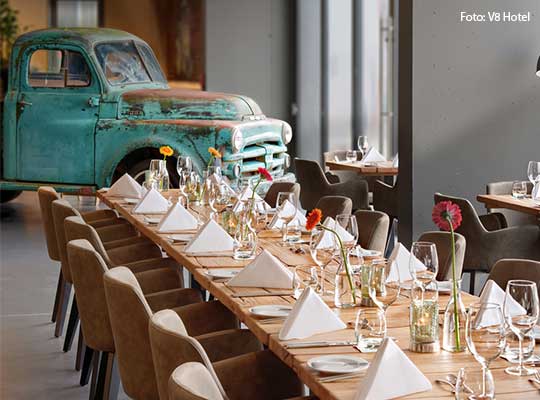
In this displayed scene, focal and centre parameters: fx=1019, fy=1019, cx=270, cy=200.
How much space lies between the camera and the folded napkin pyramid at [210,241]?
14.3 ft

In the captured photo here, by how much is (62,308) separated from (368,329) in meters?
3.42

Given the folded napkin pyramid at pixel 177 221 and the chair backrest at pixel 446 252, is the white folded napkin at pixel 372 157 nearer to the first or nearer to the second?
the folded napkin pyramid at pixel 177 221

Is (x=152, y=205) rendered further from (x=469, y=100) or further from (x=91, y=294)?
(x=469, y=100)

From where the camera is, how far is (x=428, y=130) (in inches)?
289

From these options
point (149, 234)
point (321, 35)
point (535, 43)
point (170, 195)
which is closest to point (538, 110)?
point (535, 43)

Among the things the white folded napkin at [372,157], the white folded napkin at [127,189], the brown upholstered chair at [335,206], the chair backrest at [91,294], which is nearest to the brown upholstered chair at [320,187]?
the white folded napkin at [372,157]

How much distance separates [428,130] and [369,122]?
215 inches

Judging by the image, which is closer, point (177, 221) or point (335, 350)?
point (335, 350)

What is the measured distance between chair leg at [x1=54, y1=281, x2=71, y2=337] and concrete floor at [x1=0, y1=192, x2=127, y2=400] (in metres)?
0.07

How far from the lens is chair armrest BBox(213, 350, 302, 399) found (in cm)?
313

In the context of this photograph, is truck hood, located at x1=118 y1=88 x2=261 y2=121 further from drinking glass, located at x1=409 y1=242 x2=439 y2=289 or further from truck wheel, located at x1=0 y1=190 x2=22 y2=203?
drinking glass, located at x1=409 y1=242 x2=439 y2=289

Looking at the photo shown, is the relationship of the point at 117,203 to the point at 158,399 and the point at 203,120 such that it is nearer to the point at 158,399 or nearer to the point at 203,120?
the point at 158,399

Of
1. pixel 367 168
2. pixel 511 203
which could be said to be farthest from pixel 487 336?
pixel 367 168

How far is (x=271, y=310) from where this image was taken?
126 inches
